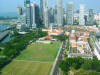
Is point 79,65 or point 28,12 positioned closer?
point 79,65

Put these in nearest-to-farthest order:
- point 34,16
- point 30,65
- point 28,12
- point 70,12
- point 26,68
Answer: point 26,68
point 30,65
point 28,12
point 34,16
point 70,12

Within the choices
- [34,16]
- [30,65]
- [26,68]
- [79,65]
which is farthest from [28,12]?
[79,65]

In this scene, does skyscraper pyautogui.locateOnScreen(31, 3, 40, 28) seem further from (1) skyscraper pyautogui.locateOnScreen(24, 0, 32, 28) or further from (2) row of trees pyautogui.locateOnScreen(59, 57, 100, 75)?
(2) row of trees pyautogui.locateOnScreen(59, 57, 100, 75)

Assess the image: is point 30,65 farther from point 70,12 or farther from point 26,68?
point 70,12

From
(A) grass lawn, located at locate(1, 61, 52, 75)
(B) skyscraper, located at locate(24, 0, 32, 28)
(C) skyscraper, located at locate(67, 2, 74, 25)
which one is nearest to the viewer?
(A) grass lawn, located at locate(1, 61, 52, 75)

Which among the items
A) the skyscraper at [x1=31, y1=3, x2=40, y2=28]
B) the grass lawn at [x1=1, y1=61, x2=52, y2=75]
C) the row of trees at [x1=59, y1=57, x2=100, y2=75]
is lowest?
the grass lawn at [x1=1, y1=61, x2=52, y2=75]

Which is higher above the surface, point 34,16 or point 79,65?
point 34,16

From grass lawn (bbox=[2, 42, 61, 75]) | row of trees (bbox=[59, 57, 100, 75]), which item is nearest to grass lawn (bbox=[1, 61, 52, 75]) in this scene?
grass lawn (bbox=[2, 42, 61, 75])

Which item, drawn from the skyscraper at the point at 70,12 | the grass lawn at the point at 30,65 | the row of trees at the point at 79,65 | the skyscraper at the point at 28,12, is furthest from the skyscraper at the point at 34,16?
the row of trees at the point at 79,65

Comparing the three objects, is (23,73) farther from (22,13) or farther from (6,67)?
(22,13)

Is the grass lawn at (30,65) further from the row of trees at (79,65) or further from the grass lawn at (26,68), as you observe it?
the row of trees at (79,65)

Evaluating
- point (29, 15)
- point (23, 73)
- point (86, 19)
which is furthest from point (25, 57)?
point (86, 19)
